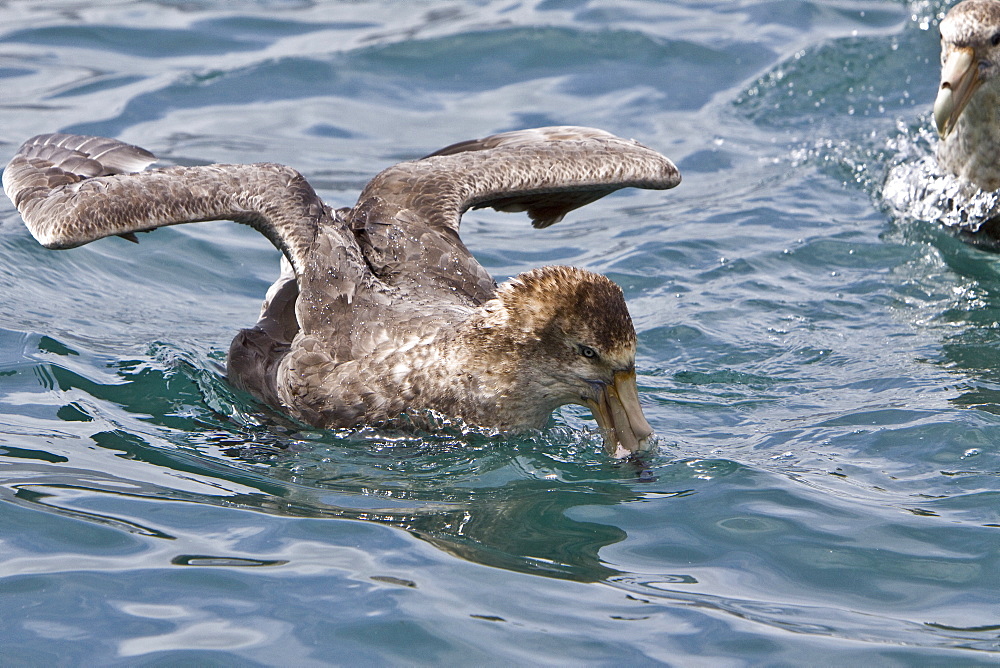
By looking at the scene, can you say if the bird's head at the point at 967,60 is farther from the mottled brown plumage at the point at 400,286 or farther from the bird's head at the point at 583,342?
the bird's head at the point at 583,342

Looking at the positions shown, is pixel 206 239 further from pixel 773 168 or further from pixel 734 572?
pixel 734 572

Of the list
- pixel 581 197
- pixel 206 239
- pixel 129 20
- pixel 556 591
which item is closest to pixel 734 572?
pixel 556 591

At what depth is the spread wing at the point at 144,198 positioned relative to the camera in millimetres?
6418

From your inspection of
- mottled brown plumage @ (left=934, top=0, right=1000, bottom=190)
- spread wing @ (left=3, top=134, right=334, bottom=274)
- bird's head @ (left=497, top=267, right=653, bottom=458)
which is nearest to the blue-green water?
bird's head @ (left=497, top=267, right=653, bottom=458)

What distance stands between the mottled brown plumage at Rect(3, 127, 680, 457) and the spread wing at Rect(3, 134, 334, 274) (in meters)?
0.01

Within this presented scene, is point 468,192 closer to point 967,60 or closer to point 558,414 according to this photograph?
point 558,414

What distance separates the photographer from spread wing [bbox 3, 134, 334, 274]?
6418mm

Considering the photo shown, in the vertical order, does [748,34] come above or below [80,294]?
above

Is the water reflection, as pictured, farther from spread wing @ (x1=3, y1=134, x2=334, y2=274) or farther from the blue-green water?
spread wing @ (x1=3, y1=134, x2=334, y2=274)

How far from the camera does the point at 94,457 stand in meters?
5.80

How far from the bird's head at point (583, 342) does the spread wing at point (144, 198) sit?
1.17m

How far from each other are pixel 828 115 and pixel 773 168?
1.12 m

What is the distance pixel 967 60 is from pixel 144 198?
16.7ft

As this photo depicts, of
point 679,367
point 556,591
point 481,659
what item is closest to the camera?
point 481,659
